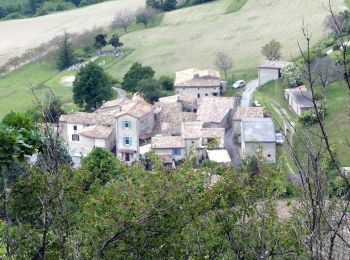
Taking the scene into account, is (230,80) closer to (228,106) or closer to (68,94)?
(228,106)

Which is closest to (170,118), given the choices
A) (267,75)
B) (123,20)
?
(267,75)

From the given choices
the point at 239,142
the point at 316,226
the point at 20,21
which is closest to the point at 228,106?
the point at 239,142

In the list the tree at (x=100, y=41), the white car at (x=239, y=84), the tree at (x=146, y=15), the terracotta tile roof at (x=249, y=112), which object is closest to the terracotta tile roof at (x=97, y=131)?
the terracotta tile roof at (x=249, y=112)

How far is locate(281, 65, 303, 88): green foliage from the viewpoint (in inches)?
1126

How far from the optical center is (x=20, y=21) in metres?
55.3

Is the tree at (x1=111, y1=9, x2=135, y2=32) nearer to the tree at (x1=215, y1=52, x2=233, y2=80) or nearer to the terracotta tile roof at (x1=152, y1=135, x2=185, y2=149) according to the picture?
the tree at (x1=215, y1=52, x2=233, y2=80)

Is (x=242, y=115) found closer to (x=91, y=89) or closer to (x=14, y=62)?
(x=91, y=89)

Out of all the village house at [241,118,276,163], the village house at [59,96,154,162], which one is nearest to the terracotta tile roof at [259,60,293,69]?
the village house at [241,118,276,163]

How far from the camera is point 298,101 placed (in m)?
28.2

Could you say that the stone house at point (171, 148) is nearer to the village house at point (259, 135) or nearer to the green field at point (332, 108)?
the village house at point (259, 135)

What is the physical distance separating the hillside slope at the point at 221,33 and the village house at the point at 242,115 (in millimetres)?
9356

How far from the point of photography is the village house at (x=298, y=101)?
27.5 metres

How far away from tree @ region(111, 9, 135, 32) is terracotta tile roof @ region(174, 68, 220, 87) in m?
14.4

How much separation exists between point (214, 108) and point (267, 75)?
17.2 feet
